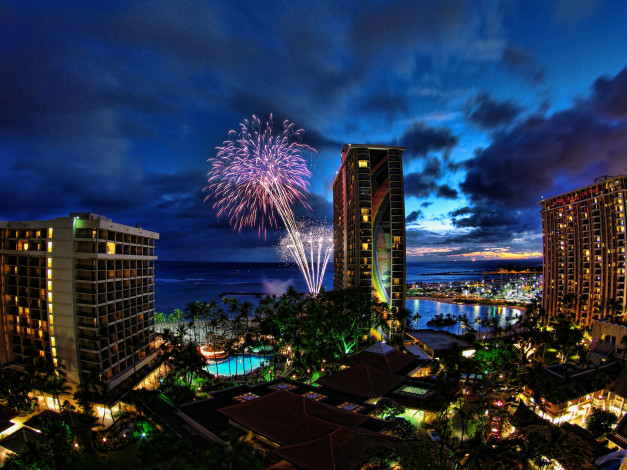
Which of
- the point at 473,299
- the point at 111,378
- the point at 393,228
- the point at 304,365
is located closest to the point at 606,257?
the point at 393,228

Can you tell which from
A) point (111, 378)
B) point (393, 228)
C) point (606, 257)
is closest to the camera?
point (111, 378)

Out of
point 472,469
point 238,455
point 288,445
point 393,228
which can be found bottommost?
point 472,469

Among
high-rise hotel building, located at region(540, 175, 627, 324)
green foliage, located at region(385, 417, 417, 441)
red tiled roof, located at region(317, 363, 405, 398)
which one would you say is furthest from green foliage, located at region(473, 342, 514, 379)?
high-rise hotel building, located at region(540, 175, 627, 324)

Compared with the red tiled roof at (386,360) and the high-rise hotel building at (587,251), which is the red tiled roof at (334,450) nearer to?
the red tiled roof at (386,360)

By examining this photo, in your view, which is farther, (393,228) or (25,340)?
(393,228)

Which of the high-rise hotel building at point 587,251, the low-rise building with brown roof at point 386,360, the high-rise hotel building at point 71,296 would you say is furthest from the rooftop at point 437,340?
the high-rise hotel building at point 71,296

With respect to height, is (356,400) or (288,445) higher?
(288,445)

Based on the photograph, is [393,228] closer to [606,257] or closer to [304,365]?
[304,365]

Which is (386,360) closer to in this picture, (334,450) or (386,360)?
(386,360)
